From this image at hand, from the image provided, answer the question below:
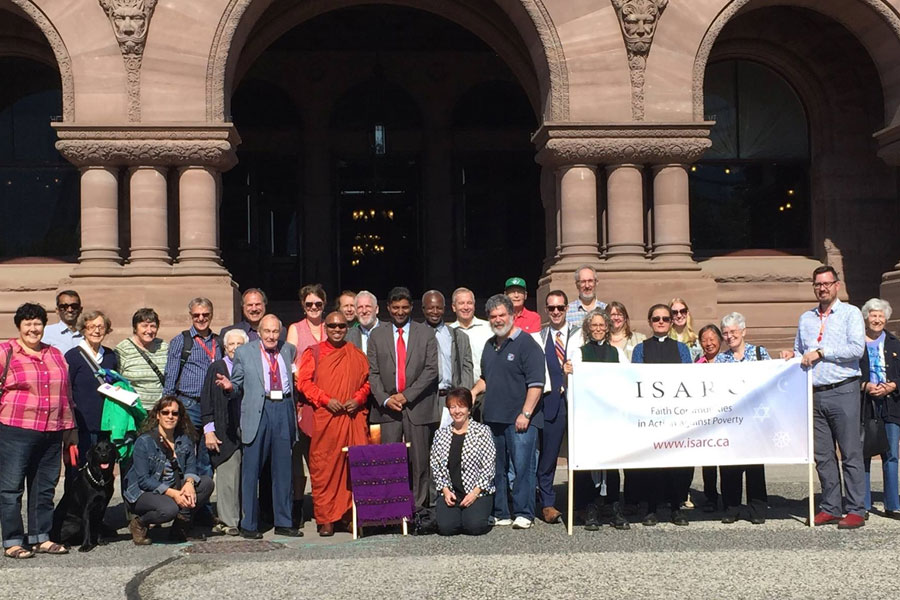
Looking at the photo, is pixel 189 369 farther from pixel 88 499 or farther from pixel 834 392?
pixel 834 392

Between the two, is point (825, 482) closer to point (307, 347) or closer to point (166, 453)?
point (307, 347)

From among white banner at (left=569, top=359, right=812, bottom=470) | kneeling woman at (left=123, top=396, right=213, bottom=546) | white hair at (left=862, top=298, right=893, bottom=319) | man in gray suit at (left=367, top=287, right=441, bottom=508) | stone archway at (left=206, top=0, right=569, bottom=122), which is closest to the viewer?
kneeling woman at (left=123, top=396, right=213, bottom=546)

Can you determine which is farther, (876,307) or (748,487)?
(876,307)

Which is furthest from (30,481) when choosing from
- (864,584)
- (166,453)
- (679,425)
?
(864,584)

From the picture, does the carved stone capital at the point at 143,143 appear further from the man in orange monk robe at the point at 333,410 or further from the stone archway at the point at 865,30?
the stone archway at the point at 865,30

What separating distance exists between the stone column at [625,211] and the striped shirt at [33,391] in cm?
793

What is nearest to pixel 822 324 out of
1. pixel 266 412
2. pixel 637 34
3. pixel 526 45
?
pixel 266 412

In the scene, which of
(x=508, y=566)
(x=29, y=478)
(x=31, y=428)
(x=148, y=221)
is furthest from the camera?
(x=148, y=221)

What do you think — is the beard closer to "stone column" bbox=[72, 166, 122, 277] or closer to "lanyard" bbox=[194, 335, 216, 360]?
"lanyard" bbox=[194, 335, 216, 360]

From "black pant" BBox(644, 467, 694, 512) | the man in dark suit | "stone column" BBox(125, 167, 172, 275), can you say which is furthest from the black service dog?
"stone column" BBox(125, 167, 172, 275)

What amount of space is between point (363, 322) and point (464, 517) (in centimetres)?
205

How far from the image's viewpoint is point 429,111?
65.4ft

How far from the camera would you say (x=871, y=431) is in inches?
375

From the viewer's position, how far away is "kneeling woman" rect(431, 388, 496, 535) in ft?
29.1
